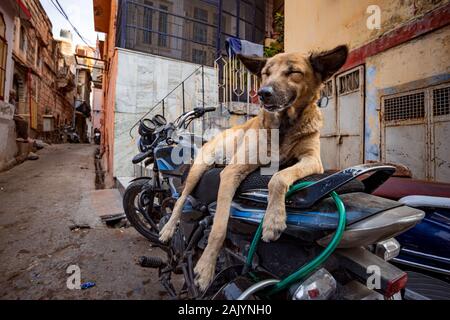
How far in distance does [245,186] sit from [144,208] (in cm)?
225

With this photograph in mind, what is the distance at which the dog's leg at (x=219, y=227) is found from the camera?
56.0 inches

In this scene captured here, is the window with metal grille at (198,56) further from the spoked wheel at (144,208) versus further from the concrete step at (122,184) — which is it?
the spoked wheel at (144,208)

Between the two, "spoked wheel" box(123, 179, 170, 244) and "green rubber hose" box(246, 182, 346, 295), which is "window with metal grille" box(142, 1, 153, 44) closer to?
"spoked wheel" box(123, 179, 170, 244)

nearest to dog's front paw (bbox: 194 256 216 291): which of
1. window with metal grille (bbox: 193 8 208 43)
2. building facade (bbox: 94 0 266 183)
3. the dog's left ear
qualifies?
the dog's left ear

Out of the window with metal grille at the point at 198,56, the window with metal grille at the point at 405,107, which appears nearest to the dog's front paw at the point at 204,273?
the window with metal grille at the point at 405,107

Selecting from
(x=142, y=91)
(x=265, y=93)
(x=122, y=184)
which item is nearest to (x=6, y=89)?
(x=142, y=91)

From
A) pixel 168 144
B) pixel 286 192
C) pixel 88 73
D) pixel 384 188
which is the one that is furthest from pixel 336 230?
pixel 88 73

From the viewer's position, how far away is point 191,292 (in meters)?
1.61

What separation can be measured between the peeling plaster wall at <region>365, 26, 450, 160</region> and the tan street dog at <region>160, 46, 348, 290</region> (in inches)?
112

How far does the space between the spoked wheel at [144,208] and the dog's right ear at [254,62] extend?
1928 mm

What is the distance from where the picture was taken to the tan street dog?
1459 millimetres

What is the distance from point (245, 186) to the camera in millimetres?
1532

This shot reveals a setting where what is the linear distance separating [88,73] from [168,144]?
34.7 metres

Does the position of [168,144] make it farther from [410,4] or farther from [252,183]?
[410,4]
